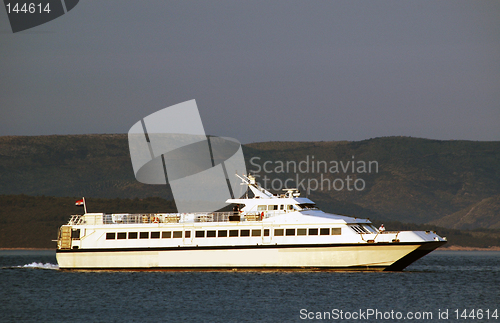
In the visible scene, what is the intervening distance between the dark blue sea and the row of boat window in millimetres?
2595

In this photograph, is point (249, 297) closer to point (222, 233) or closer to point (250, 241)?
point (250, 241)

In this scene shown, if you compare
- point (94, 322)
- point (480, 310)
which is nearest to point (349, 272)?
point (480, 310)

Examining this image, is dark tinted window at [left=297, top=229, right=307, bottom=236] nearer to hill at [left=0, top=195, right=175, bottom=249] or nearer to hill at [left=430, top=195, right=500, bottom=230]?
hill at [left=0, top=195, right=175, bottom=249]

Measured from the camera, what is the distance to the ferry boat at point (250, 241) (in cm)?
4012

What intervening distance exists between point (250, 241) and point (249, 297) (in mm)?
7509

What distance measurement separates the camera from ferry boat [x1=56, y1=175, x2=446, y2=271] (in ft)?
132

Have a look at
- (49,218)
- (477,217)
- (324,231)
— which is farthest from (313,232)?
(477,217)

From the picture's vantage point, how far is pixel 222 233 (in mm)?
42000

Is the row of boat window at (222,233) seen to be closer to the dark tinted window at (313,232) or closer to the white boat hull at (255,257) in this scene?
the dark tinted window at (313,232)

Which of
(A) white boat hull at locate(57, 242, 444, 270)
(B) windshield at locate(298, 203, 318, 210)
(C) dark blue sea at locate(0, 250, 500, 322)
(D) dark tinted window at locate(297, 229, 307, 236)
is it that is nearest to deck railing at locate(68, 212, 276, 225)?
(B) windshield at locate(298, 203, 318, 210)

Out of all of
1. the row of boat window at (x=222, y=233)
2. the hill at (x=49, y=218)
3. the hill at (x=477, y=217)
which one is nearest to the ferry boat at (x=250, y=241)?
the row of boat window at (x=222, y=233)

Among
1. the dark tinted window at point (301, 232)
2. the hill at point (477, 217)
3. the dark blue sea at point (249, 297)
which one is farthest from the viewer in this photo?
the hill at point (477, 217)

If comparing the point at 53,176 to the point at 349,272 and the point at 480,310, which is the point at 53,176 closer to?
the point at 349,272

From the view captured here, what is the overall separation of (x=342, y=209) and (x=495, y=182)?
5584 cm
